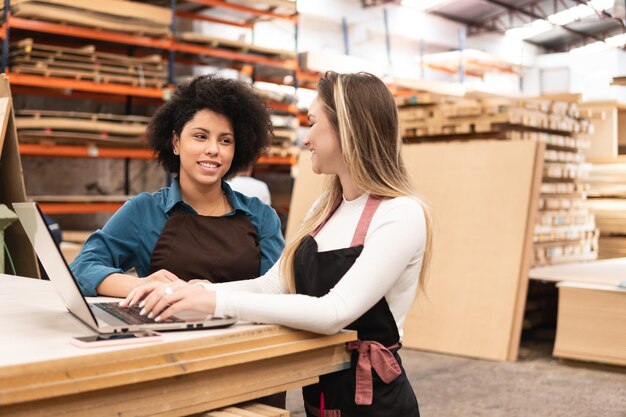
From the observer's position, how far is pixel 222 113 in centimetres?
268

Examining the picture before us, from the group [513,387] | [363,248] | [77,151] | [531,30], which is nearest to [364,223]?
[363,248]

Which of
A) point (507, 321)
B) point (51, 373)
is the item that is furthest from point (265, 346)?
point (507, 321)

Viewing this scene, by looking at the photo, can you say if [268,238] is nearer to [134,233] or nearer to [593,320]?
[134,233]

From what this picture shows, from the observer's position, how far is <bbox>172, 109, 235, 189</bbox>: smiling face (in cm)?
258

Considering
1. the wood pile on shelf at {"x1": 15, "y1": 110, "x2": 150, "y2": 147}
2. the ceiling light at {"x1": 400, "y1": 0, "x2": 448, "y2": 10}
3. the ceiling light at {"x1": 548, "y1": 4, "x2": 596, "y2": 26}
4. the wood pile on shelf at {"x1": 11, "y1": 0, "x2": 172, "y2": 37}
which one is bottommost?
the wood pile on shelf at {"x1": 15, "y1": 110, "x2": 150, "y2": 147}

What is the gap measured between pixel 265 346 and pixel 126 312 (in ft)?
1.22

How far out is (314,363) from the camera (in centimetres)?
181

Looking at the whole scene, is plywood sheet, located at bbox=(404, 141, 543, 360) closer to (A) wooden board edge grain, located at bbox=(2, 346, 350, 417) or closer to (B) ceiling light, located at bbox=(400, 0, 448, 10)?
(A) wooden board edge grain, located at bbox=(2, 346, 350, 417)

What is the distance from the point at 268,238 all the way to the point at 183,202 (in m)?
0.34

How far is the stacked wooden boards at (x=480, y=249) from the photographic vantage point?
17.5 ft

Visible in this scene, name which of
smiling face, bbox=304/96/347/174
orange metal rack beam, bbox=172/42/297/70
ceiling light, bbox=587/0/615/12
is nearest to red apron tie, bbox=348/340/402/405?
smiling face, bbox=304/96/347/174

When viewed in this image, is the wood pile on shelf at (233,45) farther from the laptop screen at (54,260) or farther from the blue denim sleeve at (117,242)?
the laptop screen at (54,260)

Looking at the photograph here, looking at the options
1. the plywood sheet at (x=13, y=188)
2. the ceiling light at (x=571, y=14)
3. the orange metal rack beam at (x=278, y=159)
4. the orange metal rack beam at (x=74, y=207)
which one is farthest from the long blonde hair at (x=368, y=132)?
the ceiling light at (x=571, y=14)

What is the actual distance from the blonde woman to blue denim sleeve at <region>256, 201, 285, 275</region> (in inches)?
22.6
